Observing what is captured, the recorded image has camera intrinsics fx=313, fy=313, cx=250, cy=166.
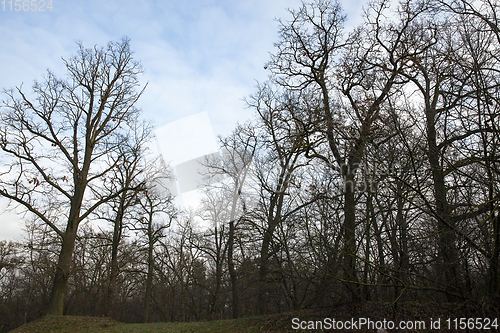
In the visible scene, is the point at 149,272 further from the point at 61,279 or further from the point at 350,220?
the point at 350,220

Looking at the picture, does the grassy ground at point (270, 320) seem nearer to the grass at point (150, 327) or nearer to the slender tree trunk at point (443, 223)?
the grass at point (150, 327)

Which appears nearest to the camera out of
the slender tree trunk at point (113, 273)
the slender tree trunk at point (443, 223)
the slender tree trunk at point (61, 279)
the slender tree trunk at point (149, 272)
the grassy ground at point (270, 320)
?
the slender tree trunk at point (443, 223)

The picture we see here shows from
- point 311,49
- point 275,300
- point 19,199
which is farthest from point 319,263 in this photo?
point 19,199

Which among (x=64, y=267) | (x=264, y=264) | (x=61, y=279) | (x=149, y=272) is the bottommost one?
(x=149, y=272)

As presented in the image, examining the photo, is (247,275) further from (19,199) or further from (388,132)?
(19,199)

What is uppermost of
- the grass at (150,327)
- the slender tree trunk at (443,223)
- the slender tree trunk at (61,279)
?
the slender tree trunk at (443,223)

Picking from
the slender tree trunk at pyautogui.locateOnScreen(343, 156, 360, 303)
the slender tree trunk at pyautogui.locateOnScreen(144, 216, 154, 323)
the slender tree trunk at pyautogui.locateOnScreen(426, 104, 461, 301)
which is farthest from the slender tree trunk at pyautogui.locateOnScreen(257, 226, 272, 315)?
the slender tree trunk at pyautogui.locateOnScreen(144, 216, 154, 323)

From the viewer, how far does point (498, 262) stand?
531 centimetres

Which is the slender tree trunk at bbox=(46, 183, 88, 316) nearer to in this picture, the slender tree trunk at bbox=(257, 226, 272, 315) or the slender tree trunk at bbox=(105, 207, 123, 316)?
the slender tree trunk at bbox=(105, 207, 123, 316)

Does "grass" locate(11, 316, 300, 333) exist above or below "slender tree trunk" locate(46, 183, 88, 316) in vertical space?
below

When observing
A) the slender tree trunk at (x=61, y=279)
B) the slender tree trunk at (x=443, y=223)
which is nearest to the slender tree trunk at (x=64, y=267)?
the slender tree trunk at (x=61, y=279)

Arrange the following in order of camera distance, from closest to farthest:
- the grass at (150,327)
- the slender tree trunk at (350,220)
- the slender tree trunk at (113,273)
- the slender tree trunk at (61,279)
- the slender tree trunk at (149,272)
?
the slender tree trunk at (350,220)
the grass at (150,327)
the slender tree trunk at (61,279)
the slender tree trunk at (113,273)
the slender tree trunk at (149,272)

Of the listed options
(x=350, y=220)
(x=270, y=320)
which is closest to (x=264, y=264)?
(x=270, y=320)

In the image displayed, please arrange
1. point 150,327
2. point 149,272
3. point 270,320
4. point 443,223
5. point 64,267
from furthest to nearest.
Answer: point 149,272 → point 64,267 → point 150,327 → point 270,320 → point 443,223
